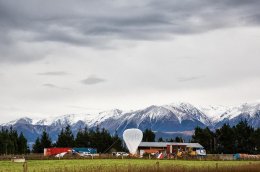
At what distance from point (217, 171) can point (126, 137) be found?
333 ft

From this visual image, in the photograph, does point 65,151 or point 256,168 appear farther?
point 65,151

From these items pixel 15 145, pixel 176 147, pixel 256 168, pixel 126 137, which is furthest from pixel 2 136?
pixel 256 168

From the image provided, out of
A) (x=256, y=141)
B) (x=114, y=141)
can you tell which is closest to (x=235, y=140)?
(x=256, y=141)

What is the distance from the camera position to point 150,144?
171750 millimetres

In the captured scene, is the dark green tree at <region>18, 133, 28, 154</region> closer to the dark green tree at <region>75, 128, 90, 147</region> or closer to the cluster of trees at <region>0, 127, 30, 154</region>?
the cluster of trees at <region>0, 127, 30, 154</region>

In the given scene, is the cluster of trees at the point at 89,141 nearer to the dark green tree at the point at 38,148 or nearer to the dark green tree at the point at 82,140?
the dark green tree at the point at 82,140

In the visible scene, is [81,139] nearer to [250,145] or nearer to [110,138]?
[110,138]

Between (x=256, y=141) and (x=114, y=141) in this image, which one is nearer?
(x=256, y=141)

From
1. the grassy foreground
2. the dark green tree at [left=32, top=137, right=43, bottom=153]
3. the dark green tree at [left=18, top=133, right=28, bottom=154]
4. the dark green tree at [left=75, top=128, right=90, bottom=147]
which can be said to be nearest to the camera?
the grassy foreground

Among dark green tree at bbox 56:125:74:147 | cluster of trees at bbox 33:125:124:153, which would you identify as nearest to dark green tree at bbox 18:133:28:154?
cluster of trees at bbox 33:125:124:153

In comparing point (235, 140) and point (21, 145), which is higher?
point (235, 140)

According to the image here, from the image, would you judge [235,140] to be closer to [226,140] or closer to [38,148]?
[226,140]

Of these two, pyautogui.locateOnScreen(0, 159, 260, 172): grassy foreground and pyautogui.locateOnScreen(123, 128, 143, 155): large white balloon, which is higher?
pyautogui.locateOnScreen(123, 128, 143, 155): large white balloon

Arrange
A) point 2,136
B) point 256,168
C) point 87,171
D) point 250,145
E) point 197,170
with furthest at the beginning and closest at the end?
point 250,145, point 2,136, point 256,168, point 197,170, point 87,171
